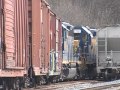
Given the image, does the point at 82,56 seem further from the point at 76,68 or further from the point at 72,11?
the point at 72,11

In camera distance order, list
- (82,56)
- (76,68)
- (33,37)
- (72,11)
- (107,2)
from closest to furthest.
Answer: (33,37) < (76,68) < (82,56) < (72,11) < (107,2)

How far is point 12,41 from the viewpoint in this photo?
1201cm

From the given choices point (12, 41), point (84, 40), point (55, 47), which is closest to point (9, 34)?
point (12, 41)

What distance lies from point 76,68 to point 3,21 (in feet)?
49.8

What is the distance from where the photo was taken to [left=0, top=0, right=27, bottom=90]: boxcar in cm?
1126

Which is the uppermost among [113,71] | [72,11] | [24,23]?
[72,11]

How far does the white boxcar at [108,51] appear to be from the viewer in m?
25.3

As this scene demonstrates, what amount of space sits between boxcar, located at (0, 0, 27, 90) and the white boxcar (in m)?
12.0

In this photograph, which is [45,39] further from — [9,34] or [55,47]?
[9,34]

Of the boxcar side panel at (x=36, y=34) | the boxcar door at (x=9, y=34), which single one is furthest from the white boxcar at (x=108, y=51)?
the boxcar door at (x=9, y=34)

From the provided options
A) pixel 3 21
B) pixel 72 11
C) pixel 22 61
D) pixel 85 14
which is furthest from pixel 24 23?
pixel 85 14

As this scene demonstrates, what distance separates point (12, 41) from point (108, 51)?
46.5 ft

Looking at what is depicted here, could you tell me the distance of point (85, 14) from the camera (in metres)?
61.2

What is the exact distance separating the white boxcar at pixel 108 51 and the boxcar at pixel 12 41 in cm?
1202
